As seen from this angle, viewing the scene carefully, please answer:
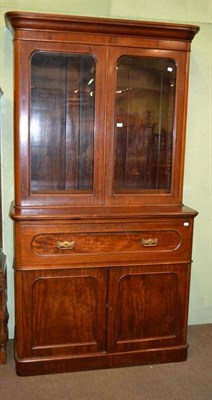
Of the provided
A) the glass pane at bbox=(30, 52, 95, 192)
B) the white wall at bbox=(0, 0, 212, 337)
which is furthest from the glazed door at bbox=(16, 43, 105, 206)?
the white wall at bbox=(0, 0, 212, 337)

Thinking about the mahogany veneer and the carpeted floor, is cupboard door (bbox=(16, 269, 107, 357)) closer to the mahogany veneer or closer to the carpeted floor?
the mahogany veneer

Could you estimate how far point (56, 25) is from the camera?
2.16 m

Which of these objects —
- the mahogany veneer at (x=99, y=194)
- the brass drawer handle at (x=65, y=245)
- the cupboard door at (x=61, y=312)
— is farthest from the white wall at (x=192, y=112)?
the brass drawer handle at (x=65, y=245)

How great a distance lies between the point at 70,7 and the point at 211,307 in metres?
2.47

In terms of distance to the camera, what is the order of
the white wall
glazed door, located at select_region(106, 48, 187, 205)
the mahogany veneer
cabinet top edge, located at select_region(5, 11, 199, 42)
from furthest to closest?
the white wall
glazed door, located at select_region(106, 48, 187, 205)
the mahogany veneer
cabinet top edge, located at select_region(5, 11, 199, 42)

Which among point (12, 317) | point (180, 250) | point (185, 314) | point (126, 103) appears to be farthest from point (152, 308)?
point (126, 103)

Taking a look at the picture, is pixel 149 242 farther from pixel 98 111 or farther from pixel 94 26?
pixel 94 26

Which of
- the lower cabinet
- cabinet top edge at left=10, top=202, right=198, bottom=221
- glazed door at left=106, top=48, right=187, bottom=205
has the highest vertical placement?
glazed door at left=106, top=48, right=187, bottom=205

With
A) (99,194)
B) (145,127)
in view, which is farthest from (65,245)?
(145,127)

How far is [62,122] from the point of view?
7.86 ft

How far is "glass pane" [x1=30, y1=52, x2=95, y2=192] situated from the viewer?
2.30 meters

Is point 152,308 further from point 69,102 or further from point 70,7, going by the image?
point 70,7

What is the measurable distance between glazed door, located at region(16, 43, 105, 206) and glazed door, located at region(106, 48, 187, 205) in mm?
97

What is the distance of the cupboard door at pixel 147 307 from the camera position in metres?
2.41
